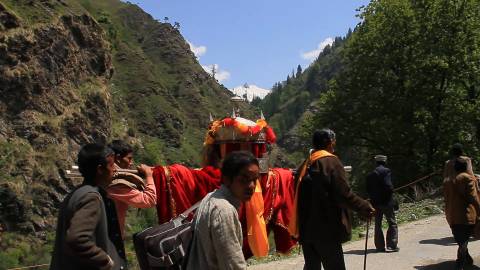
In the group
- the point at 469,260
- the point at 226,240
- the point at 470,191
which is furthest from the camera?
the point at 469,260

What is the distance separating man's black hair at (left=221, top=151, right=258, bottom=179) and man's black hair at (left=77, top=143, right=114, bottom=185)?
0.83 m

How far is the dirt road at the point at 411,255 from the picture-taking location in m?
8.80

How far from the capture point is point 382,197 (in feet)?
32.2

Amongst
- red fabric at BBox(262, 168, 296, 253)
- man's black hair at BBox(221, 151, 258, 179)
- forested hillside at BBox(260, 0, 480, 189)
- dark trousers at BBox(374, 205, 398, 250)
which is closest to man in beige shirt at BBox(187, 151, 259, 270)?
man's black hair at BBox(221, 151, 258, 179)

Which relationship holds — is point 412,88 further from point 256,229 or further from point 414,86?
point 256,229

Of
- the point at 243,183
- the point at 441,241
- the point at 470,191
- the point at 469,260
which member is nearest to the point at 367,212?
the point at 243,183

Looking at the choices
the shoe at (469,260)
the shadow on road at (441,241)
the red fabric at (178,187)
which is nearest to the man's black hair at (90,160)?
the red fabric at (178,187)

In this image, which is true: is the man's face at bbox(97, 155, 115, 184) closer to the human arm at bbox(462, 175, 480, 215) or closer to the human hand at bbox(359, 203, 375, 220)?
the human hand at bbox(359, 203, 375, 220)

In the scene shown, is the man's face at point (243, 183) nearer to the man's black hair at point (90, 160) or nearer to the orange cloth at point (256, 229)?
the man's black hair at point (90, 160)

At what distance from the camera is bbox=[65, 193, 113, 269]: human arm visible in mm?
3221

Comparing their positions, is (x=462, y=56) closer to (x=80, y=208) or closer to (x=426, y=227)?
(x=426, y=227)

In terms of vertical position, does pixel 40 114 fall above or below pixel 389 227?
above

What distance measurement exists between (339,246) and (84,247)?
2.65m

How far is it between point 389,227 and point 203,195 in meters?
5.42
